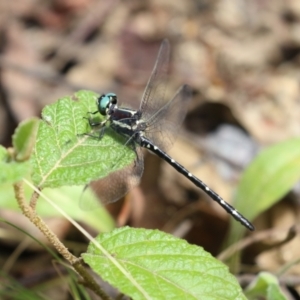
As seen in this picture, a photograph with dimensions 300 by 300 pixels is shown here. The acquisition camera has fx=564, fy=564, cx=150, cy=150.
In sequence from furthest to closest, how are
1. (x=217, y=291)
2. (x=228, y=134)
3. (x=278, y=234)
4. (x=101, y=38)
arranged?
(x=101, y=38) → (x=228, y=134) → (x=278, y=234) → (x=217, y=291)

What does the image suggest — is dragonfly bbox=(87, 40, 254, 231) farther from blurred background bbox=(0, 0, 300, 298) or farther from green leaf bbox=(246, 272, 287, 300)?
blurred background bbox=(0, 0, 300, 298)

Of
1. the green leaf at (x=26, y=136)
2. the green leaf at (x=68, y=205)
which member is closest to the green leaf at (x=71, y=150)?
the green leaf at (x=26, y=136)

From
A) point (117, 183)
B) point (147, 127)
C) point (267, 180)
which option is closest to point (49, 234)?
point (117, 183)

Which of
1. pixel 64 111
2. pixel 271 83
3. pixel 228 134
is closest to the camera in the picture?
pixel 64 111

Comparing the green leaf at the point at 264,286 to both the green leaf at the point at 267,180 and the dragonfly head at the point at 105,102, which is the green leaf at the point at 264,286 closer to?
the green leaf at the point at 267,180

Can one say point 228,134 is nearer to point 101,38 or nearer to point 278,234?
point 278,234

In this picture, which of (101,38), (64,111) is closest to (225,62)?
(101,38)

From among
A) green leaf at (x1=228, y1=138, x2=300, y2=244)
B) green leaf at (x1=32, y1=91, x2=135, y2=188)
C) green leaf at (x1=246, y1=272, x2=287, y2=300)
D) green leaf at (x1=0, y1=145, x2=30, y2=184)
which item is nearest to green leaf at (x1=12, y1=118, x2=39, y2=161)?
green leaf at (x1=0, y1=145, x2=30, y2=184)
